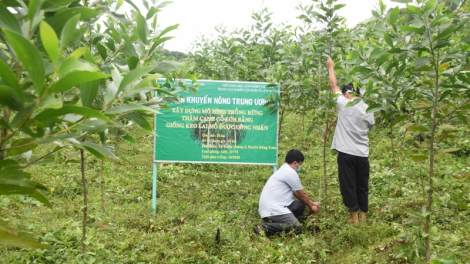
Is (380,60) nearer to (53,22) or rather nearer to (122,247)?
(53,22)

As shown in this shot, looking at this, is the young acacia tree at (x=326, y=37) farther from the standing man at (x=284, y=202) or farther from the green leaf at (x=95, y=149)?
the green leaf at (x=95, y=149)

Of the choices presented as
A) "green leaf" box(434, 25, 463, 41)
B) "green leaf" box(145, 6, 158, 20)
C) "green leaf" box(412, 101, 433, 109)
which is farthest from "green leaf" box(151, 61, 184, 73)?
"green leaf" box(412, 101, 433, 109)

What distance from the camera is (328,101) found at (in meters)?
5.11

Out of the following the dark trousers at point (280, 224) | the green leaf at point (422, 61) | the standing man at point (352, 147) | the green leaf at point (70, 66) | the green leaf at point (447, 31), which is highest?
the green leaf at point (447, 31)

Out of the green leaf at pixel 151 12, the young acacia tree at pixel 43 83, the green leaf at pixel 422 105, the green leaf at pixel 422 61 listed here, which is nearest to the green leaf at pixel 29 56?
Answer: the young acacia tree at pixel 43 83

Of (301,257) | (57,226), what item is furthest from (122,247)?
(301,257)

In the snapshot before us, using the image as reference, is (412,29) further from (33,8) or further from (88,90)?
(33,8)

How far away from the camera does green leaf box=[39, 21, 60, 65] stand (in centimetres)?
87

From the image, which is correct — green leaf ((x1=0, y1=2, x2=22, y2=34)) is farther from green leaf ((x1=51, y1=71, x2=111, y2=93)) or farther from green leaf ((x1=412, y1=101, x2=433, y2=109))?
green leaf ((x1=412, y1=101, x2=433, y2=109))

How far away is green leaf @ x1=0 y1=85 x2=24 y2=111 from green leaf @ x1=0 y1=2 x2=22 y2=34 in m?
0.18

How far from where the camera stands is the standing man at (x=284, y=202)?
15.7ft

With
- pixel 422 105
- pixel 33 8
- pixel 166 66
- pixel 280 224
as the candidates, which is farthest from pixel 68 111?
pixel 280 224

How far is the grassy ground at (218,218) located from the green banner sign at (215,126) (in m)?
0.74

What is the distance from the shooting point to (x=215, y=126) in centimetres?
554
